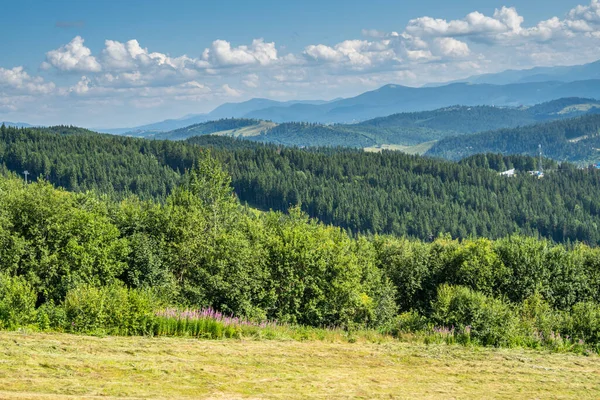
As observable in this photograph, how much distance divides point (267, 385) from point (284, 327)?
45.0 ft

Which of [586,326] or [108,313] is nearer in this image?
[108,313]

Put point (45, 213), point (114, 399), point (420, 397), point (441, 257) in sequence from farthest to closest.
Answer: point (441, 257) → point (45, 213) → point (420, 397) → point (114, 399)

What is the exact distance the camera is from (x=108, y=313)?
33562mm

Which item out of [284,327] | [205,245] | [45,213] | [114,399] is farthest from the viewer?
[205,245]

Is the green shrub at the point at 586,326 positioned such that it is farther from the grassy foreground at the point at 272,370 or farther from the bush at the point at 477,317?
the grassy foreground at the point at 272,370

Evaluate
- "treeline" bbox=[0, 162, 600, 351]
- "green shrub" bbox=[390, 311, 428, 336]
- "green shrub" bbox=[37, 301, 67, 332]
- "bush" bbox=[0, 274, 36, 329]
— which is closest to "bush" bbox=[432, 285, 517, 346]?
"treeline" bbox=[0, 162, 600, 351]

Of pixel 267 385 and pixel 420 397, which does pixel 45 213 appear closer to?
pixel 267 385

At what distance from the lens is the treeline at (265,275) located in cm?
3672

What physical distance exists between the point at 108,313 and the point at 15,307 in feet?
16.5

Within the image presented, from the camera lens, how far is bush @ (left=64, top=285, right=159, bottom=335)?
32.9 meters

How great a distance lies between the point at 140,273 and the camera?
43938 mm

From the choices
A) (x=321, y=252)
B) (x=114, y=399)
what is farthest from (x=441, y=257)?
(x=114, y=399)

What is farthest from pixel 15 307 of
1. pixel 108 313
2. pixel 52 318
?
pixel 108 313

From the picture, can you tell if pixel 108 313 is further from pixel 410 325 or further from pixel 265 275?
pixel 410 325
